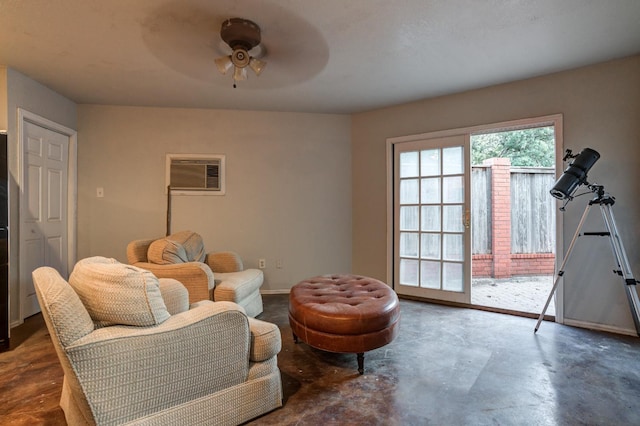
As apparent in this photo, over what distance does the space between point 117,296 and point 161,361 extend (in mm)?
339

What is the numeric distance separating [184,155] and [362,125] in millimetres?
2319

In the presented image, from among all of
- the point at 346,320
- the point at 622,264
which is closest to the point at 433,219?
the point at 622,264

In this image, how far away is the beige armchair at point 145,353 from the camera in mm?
1201

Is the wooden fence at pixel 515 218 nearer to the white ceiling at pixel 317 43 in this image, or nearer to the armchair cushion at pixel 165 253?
the white ceiling at pixel 317 43

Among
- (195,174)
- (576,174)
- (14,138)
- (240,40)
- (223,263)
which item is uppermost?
(240,40)

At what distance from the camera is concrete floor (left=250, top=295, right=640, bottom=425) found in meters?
1.63

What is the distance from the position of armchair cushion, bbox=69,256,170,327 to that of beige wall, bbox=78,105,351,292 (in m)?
2.61

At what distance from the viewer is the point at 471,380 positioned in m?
1.97

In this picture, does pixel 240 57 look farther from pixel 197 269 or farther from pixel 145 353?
pixel 145 353

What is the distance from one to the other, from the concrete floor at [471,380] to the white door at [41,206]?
2609mm

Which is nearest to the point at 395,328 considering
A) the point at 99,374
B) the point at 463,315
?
the point at 463,315

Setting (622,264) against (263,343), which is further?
(622,264)

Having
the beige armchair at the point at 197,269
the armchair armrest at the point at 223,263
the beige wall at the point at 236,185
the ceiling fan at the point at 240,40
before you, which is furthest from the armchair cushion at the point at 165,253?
the ceiling fan at the point at 240,40

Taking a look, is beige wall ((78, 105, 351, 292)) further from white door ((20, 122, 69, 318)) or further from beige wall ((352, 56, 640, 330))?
beige wall ((352, 56, 640, 330))
